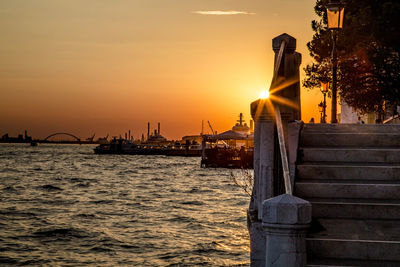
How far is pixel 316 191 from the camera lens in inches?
286

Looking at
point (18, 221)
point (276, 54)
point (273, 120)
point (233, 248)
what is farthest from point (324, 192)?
point (18, 221)

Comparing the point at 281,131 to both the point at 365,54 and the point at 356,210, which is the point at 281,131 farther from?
the point at 365,54

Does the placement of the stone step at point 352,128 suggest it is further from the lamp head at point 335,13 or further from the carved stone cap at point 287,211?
the lamp head at point 335,13

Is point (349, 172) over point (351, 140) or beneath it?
beneath

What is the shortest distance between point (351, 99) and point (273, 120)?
60.5ft

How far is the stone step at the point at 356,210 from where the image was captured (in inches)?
267

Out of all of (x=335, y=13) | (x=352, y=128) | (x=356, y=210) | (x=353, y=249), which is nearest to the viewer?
(x=353, y=249)

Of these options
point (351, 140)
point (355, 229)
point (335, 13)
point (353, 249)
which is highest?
point (335, 13)

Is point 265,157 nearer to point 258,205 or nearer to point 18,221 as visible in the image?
point 258,205

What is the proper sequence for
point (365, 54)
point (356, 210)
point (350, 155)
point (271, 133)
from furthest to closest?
point (365, 54) < point (350, 155) < point (271, 133) < point (356, 210)

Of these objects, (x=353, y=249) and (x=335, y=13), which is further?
(x=335, y=13)

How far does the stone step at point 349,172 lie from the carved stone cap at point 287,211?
2.50 metres

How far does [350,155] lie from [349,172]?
1.96 feet

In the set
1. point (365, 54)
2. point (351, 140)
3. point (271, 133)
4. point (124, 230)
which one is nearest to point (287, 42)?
point (271, 133)
